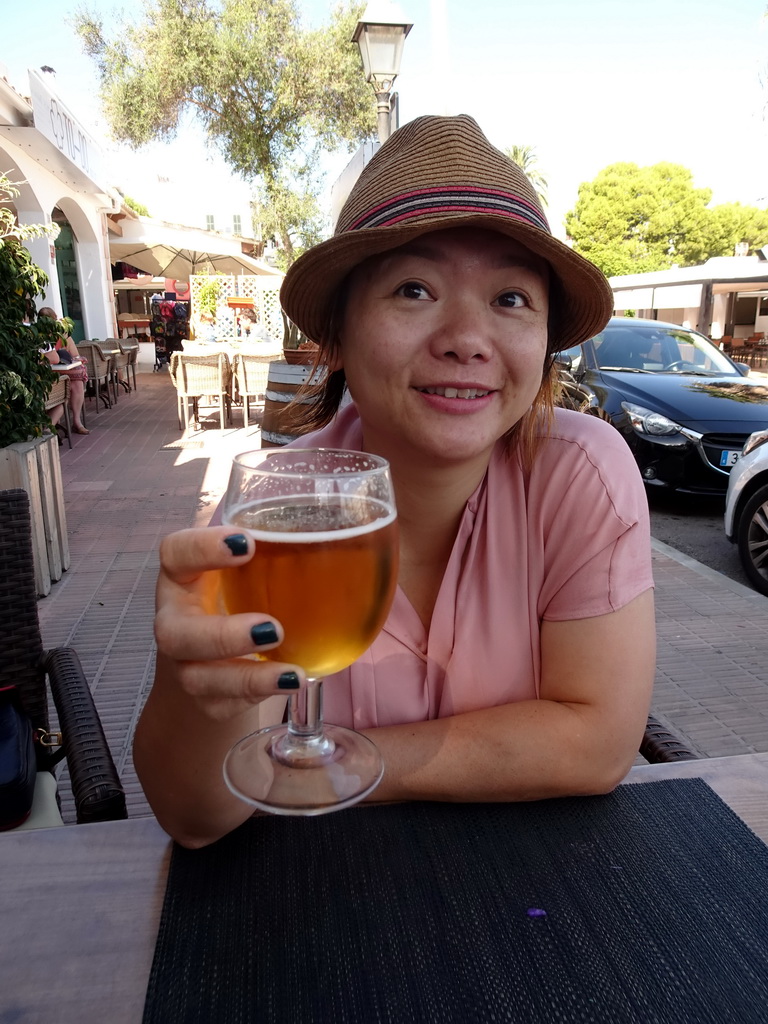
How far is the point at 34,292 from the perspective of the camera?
14.5 ft

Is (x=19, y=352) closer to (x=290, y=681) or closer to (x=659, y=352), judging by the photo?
(x=290, y=681)

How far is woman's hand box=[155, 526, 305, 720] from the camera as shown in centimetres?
67

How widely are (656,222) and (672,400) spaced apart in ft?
134

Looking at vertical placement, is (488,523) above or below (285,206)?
below

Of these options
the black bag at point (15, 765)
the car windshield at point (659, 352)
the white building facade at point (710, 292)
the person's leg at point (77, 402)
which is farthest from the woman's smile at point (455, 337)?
the white building facade at point (710, 292)

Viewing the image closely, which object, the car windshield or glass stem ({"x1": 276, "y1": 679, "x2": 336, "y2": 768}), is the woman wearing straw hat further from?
the car windshield

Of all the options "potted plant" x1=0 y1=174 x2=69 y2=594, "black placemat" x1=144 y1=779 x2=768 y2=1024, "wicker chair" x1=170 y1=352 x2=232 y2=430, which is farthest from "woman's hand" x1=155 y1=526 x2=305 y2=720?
"wicker chair" x1=170 y1=352 x2=232 y2=430

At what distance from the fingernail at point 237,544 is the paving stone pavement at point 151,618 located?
2.03 m

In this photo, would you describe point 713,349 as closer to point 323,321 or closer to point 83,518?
point 83,518

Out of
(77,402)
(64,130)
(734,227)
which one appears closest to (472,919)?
(77,402)

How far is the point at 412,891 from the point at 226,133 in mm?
21018

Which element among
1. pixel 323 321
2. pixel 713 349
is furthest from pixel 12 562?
pixel 713 349

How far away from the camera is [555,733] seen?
108 cm

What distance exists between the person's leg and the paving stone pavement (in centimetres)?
217
